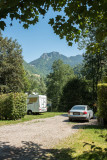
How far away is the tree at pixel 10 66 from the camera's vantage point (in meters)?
31.5

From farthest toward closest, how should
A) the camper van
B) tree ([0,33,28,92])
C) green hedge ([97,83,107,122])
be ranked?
tree ([0,33,28,92]) → the camper van → green hedge ([97,83,107,122])

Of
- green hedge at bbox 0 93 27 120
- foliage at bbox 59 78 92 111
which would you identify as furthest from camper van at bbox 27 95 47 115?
foliage at bbox 59 78 92 111

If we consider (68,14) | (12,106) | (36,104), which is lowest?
(36,104)

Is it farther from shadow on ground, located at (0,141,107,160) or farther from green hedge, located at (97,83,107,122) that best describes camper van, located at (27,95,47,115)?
shadow on ground, located at (0,141,107,160)

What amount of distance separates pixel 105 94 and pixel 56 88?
145ft

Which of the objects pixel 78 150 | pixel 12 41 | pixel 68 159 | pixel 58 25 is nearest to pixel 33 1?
pixel 58 25

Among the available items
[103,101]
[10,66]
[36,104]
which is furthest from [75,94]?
[103,101]

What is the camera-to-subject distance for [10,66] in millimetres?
31422

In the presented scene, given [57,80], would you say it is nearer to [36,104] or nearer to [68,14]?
[36,104]

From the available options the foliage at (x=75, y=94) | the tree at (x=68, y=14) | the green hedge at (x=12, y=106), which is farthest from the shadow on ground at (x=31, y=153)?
the foliage at (x=75, y=94)

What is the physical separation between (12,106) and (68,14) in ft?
38.0

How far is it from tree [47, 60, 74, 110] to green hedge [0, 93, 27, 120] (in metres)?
38.0

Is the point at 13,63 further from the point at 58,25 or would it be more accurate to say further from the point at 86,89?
the point at 58,25

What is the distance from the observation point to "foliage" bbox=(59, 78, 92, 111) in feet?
101
